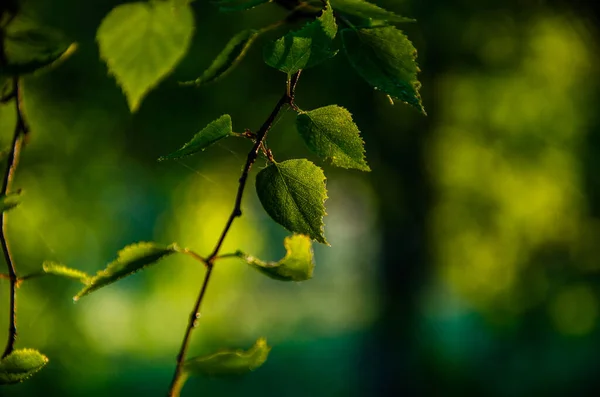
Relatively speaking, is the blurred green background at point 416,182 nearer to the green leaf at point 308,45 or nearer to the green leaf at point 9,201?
the green leaf at point 9,201

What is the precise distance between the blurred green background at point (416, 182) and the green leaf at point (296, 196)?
3.21m

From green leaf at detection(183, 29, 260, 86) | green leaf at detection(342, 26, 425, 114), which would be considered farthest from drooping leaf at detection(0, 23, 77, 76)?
green leaf at detection(342, 26, 425, 114)

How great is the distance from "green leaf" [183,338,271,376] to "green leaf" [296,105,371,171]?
18 centimetres

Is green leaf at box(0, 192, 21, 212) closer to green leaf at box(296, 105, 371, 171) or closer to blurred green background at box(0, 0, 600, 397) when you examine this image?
green leaf at box(296, 105, 371, 171)

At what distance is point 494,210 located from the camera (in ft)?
18.0

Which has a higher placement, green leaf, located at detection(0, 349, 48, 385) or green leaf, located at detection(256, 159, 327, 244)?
green leaf, located at detection(256, 159, 327, 244)

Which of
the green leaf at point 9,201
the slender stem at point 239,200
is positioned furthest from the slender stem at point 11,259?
the slender stem at point 239,200

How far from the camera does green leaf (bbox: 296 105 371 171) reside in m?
0.39

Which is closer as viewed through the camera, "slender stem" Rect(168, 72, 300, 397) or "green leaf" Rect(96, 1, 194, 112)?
"slender stem" Rect(168, 72, 300, 397)

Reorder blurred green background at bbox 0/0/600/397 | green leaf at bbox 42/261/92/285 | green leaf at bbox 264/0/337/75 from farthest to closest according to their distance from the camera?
blurred green background at bbox 0/0/600/397
green leaf at bbox 42/261/92/285
green leaf at bbox 264/0/337/75

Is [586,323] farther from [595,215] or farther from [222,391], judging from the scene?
[222,391]

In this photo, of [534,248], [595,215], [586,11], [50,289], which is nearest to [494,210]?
[534,248]

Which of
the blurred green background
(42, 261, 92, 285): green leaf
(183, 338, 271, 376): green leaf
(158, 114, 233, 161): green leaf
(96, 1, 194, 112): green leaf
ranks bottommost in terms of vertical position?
the blurred green background

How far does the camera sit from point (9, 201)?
1.43ft
